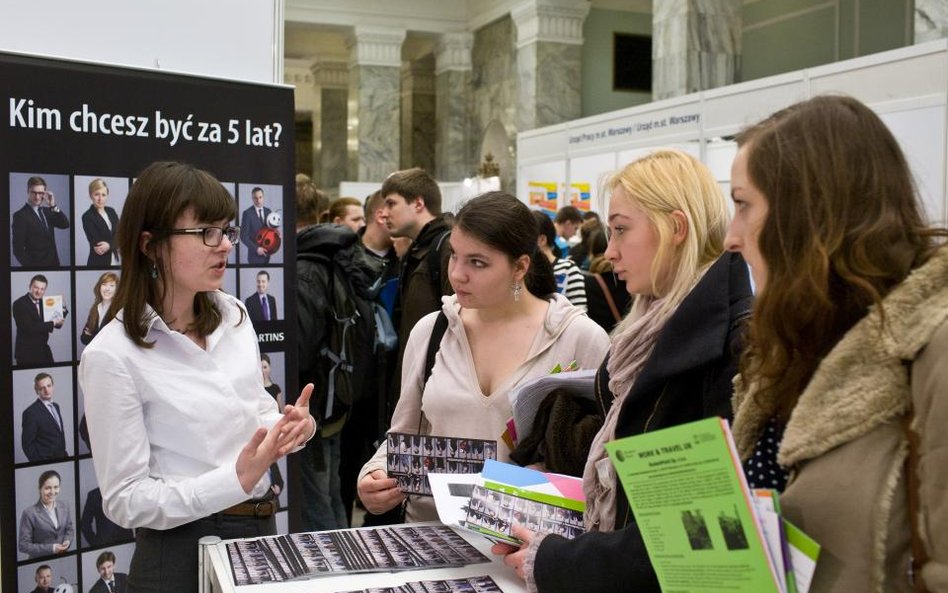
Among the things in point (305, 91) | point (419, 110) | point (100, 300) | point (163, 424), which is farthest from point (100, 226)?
point (305, 91)

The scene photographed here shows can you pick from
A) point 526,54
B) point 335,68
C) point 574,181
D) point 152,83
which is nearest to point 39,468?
point 152,83

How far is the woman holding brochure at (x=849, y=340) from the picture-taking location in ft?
3.71

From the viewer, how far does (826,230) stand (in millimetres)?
1245

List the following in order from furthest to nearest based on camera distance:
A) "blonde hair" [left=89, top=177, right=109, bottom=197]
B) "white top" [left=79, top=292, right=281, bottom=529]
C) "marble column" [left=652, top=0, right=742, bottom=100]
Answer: "marble column" [left=652, top=0, right=742, bottom=100] → "blonde hair" [left=89, top=177, right=109, bottom=197] → "white top" [left=79, top=292, right=281, bottom=529]

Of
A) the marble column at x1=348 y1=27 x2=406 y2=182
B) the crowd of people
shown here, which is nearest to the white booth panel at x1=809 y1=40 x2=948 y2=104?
the crowd of people

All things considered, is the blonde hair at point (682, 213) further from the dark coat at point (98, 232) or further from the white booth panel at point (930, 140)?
the white booth panel at point (930, 140)

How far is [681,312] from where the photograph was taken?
166 cm

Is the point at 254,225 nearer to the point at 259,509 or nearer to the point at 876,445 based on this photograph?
the point at 259,509

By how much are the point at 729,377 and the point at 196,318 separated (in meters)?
1.41

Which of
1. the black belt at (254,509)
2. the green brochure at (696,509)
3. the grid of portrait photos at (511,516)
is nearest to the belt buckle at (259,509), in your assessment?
the black belt at (254,509)

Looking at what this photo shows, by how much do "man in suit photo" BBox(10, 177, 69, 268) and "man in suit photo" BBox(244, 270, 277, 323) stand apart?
2.47 ft

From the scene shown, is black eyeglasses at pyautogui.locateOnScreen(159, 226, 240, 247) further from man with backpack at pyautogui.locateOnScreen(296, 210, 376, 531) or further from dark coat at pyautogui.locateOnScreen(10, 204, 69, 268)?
man with backpack at pyautogui.locateOnScreen(296, 210, 376, 531)

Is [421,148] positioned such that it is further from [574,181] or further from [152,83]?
[152,83]

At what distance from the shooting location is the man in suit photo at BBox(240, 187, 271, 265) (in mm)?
3541
